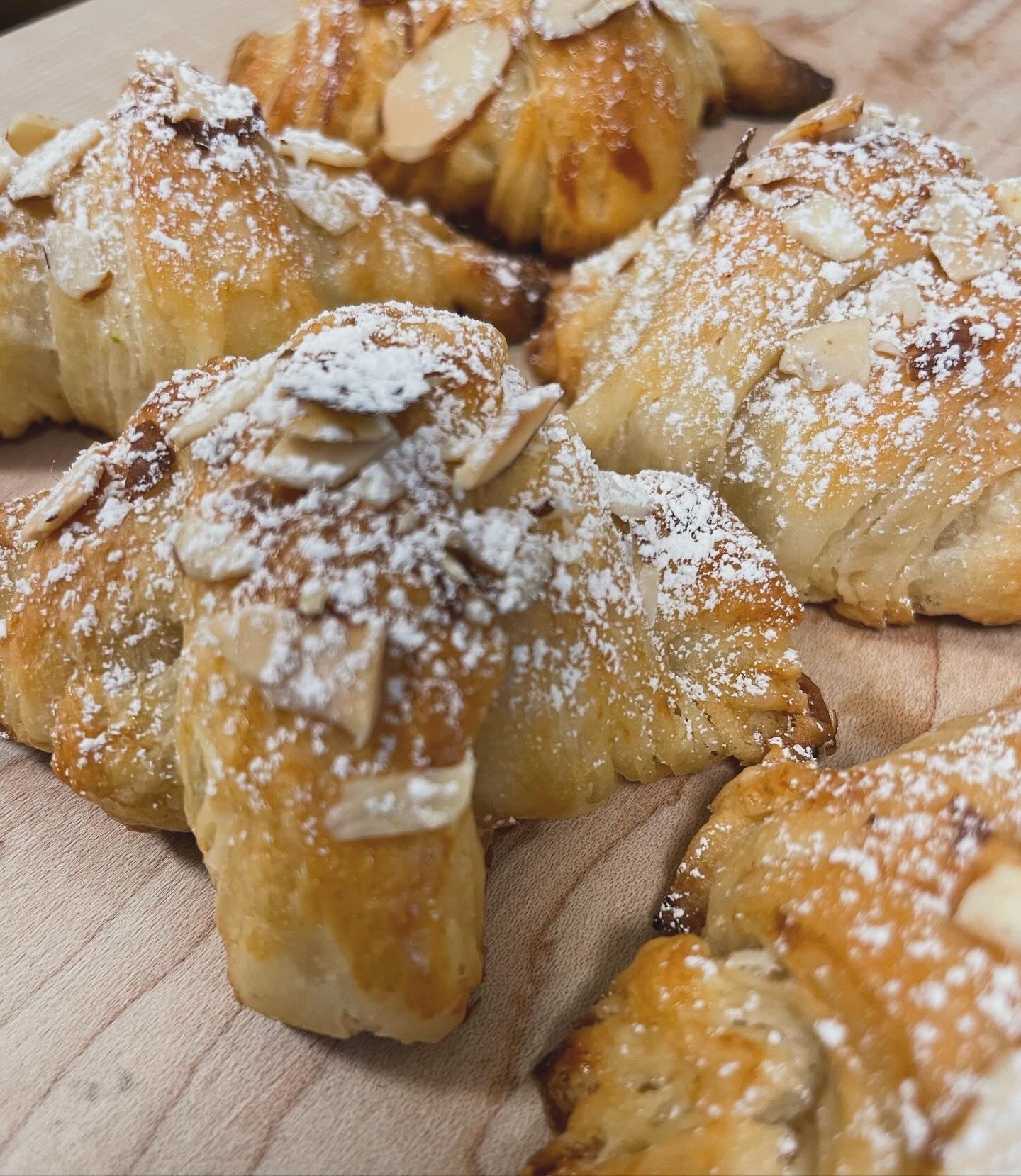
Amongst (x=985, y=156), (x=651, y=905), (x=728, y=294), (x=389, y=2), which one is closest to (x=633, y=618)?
(x=651, y=905)

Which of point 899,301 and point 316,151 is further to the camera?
point 316,151

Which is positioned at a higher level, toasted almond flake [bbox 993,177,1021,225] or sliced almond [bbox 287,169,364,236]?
sliced almond [bbox 287,169,364,236]

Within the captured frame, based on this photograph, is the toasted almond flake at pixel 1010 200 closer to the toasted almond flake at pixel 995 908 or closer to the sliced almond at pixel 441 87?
the sliced almond at pixel 441 87

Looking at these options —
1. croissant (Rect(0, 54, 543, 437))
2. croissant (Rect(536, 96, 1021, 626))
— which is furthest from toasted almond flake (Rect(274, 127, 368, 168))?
croissant (Rect(536, 96, 1021, 626))

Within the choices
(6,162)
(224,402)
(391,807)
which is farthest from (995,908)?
(6,162)

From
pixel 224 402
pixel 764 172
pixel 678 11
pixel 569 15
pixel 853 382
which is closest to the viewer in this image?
pixel 224 402

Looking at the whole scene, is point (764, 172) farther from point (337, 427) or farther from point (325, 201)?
point (337, 427)

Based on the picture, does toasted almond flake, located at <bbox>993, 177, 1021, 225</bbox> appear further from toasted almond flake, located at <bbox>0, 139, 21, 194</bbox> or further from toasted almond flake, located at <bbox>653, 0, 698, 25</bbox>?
toasted almond flake, located at <bbox>0, 139, 21, 194</bbox>

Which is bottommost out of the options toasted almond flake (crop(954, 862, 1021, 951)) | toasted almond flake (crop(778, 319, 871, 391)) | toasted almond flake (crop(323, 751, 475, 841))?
toasted almond flake (crop(954, 862, 1021, 951))
